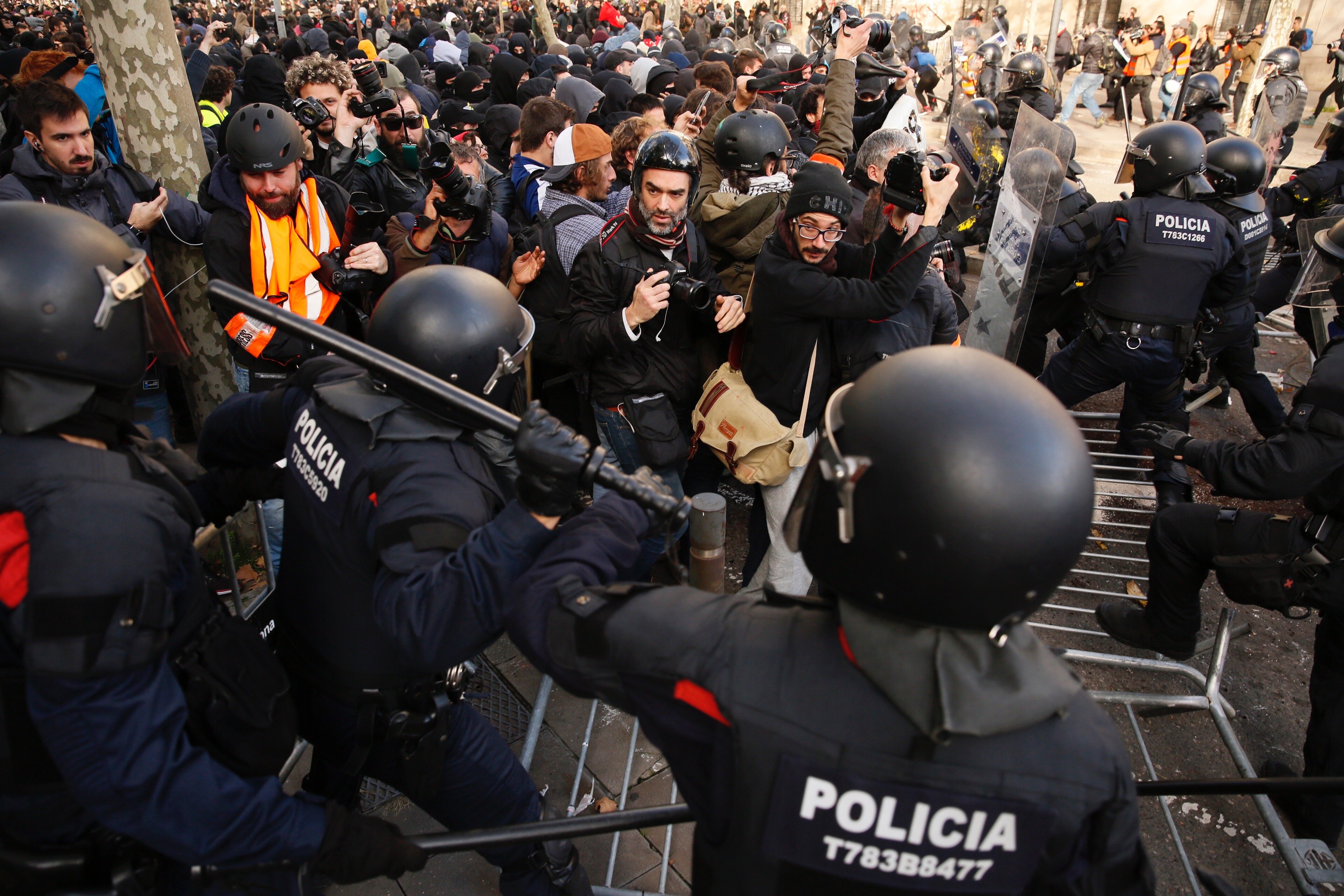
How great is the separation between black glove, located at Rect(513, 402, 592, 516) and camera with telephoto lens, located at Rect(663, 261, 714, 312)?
1548mm

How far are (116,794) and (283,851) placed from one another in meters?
0.35

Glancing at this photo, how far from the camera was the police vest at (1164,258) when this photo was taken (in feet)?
14.5

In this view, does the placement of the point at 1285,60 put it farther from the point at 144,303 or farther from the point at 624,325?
the point at 144,303

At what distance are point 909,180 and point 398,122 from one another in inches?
121

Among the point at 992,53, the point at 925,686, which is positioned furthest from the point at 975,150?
the point at 992,53

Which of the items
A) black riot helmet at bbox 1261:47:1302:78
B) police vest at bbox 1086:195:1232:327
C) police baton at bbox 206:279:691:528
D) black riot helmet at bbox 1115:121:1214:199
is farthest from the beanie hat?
black riot helmet at bbox 1261:47:1302:78

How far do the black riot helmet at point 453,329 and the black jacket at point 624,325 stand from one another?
46.3 inches

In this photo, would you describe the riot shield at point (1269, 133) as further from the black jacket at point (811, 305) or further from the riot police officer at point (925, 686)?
the riot police officer at point (925, 686)

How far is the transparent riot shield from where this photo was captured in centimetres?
355

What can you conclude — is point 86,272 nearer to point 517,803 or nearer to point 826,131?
point 517,803

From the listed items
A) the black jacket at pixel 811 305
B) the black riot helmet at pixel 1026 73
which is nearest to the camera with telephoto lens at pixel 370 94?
the black jacket at pixel 811 305

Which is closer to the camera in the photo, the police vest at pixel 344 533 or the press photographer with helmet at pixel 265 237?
the police vest at pixel 344 533

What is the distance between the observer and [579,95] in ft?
22.0

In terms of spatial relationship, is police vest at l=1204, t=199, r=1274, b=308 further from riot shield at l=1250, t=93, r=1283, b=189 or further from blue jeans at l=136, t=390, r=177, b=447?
blue jeans at l=136, t=390, r=177, b=447
